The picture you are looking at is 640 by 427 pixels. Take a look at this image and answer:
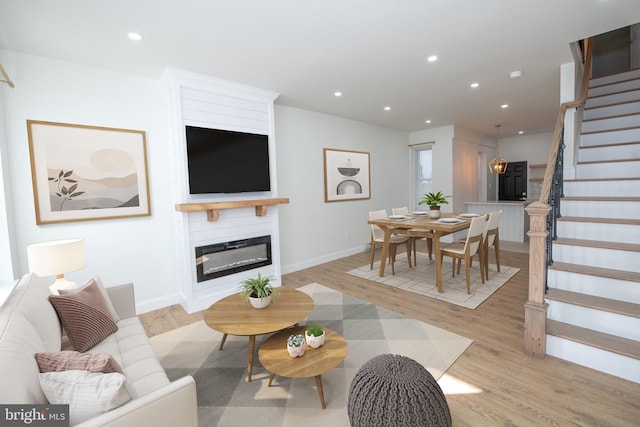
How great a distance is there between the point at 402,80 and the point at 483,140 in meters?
5.17

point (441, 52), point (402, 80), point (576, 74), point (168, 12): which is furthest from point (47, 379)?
point (576, 74)

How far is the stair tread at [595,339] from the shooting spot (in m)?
1.92

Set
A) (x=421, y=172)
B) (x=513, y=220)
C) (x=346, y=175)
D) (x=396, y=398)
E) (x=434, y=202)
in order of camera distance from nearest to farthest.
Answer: (x=396, y=398) < (x=434, y=202) < (x=346, y=175) < (x=513, y=220) < (x=421, y=172)

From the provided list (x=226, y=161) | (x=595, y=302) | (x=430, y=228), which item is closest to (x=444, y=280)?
(x=430, y=228)

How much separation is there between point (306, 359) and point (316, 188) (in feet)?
11.4

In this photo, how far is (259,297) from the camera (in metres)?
2.20

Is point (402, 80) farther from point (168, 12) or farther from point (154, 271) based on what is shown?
point (154, 271)

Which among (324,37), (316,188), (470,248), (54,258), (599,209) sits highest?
(324,37)

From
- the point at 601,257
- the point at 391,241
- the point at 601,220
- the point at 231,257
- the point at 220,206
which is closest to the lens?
the point at 601,257

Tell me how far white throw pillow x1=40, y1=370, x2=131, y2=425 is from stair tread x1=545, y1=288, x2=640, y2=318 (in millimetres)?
2837

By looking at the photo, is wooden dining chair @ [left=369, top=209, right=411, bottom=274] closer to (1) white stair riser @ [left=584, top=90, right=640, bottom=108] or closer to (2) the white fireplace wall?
(2) the white fireplace wall

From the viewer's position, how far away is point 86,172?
9.36 feet

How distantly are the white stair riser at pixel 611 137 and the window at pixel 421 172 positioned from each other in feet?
10.9

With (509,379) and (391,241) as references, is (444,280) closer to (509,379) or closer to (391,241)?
(391,241)
